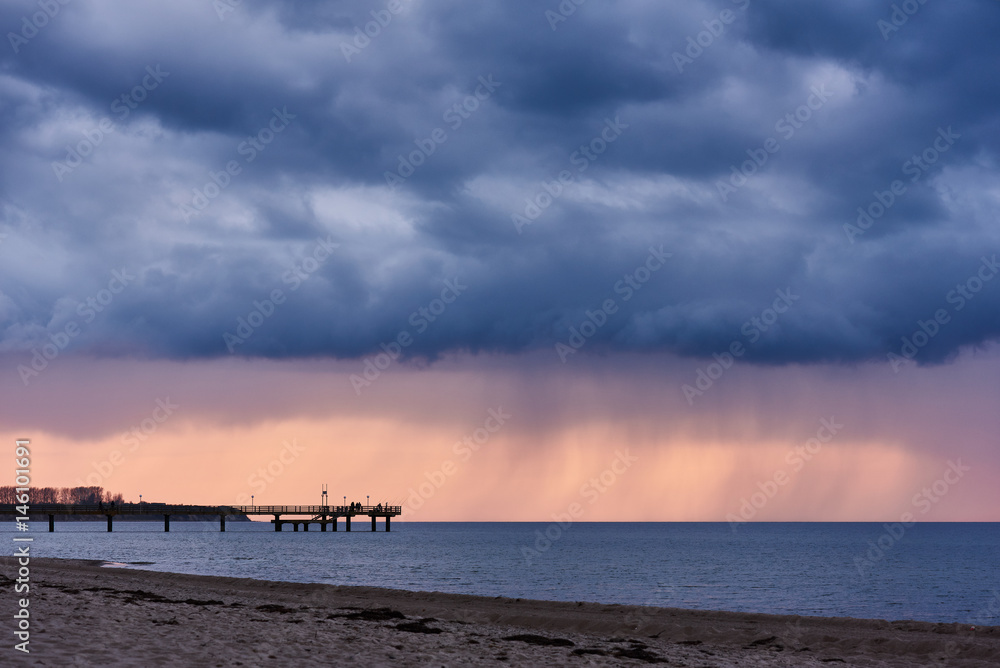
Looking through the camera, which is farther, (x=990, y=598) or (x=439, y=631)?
(x=990, y=598)

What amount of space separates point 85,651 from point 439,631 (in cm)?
1147

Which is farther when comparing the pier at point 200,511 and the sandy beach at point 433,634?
the pier at point 200,511

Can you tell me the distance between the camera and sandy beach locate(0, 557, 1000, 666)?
60.5 feet

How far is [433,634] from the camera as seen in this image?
25.0 meters

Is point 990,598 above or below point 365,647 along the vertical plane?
below

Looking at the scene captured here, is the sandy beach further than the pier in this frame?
No

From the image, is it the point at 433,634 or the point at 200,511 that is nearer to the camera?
the point at 433,634

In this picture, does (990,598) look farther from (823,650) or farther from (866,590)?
(823,650)

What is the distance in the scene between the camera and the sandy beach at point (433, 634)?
18453mm

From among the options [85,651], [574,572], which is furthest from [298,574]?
[85,651]

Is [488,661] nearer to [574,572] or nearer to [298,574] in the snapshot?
[298,574]

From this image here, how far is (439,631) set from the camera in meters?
26.1

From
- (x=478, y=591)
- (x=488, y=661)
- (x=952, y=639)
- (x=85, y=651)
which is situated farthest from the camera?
(x=478, y=591)

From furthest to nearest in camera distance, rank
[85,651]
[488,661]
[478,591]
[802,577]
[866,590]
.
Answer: [802,577] < [866,590] < [478,591] < [488,661] < [85,651]
